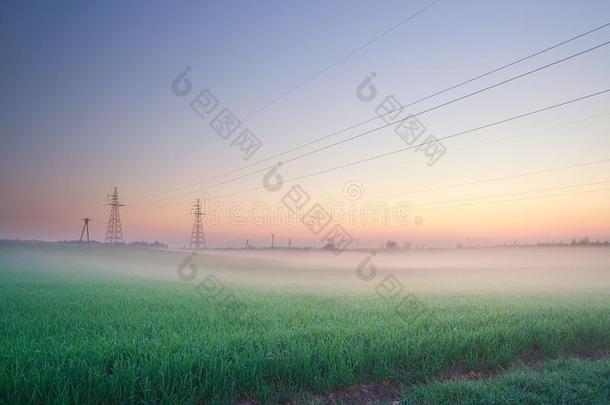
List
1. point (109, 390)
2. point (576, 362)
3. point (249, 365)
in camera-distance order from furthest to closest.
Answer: point (576, 362) < point (249, 365) < point (109, 390)

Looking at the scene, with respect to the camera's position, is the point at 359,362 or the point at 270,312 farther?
the point at 270,312

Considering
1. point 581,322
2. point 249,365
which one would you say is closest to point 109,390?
point 249,365

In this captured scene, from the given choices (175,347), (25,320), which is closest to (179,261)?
(25,320)

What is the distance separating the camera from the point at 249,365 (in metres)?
6.07

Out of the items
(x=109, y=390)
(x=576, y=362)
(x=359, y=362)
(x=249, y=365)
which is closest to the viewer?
(x=109, y=390)

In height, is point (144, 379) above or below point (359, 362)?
above

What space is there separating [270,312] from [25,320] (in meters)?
6.82

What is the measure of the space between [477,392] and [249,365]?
3.71 metres

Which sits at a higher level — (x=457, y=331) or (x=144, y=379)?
(x=144, y=379)

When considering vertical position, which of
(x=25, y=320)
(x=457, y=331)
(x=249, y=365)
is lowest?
(x=457, y=331)

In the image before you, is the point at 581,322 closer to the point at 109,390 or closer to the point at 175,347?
the point at 175,347

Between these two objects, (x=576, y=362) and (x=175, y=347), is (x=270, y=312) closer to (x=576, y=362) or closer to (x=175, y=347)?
(x=175, y=347)

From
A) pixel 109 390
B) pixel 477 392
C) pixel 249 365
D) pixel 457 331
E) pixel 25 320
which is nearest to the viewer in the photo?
pixel 109 390

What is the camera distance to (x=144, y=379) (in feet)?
17.8
